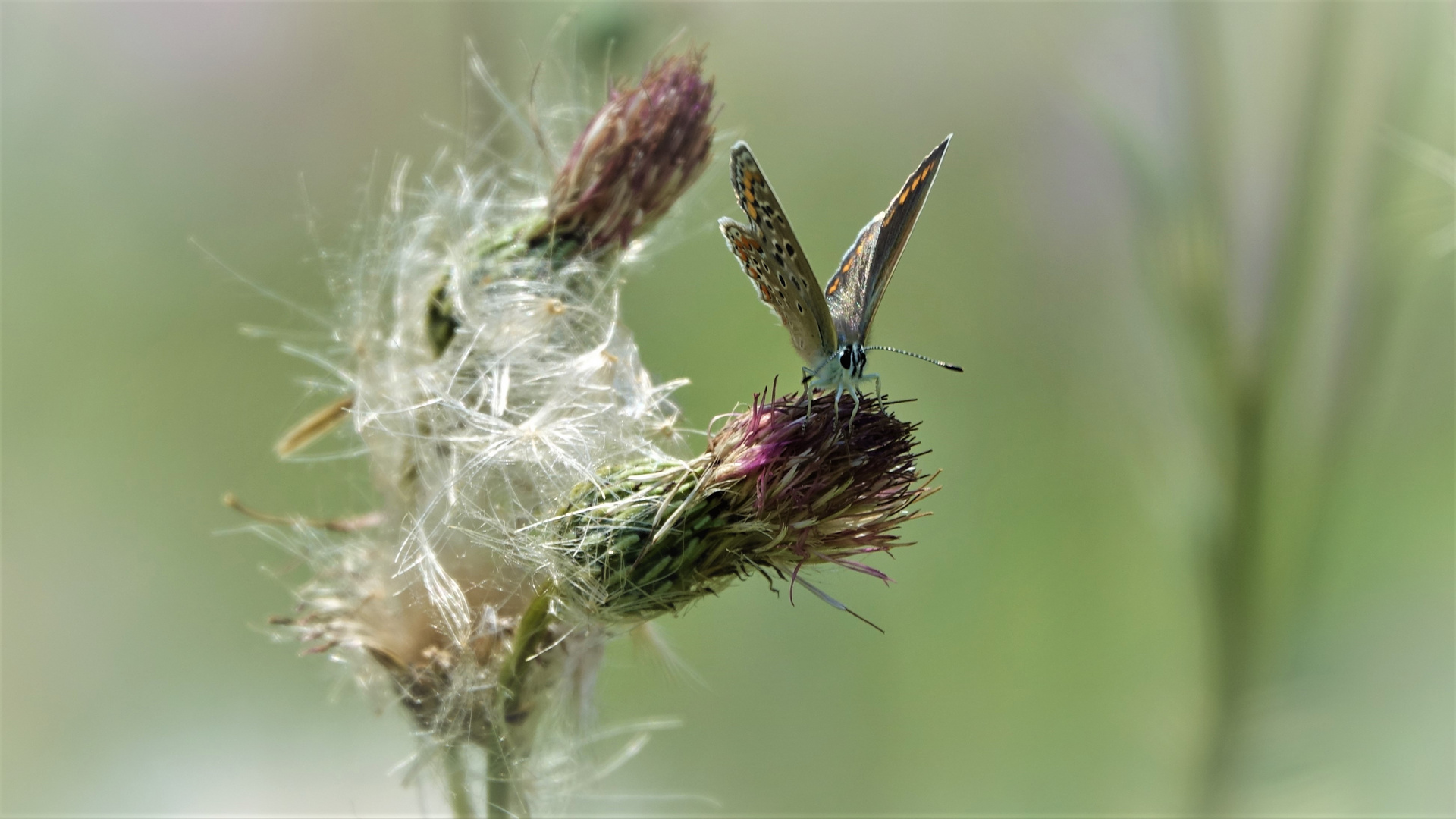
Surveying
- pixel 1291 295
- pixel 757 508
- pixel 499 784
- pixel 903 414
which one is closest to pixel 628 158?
pixel 757 508

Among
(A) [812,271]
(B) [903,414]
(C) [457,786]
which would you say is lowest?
(C) [457,786]

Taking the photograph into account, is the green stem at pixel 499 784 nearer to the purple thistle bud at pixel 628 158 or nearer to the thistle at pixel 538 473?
the thistle at pixel 538 473

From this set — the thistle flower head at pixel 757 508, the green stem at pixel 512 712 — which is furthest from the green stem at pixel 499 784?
the thistle flower head at pixel 757 508

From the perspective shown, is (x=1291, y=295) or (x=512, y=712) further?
(x=1291, y=295)

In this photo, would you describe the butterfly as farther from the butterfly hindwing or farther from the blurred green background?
the blurred green background

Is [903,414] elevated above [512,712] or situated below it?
above

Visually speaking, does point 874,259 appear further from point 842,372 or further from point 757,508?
point 757,508

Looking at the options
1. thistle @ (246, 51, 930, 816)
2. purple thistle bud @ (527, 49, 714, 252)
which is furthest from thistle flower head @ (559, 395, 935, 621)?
purple thistle bud @ (527, 49, 714, 252)
